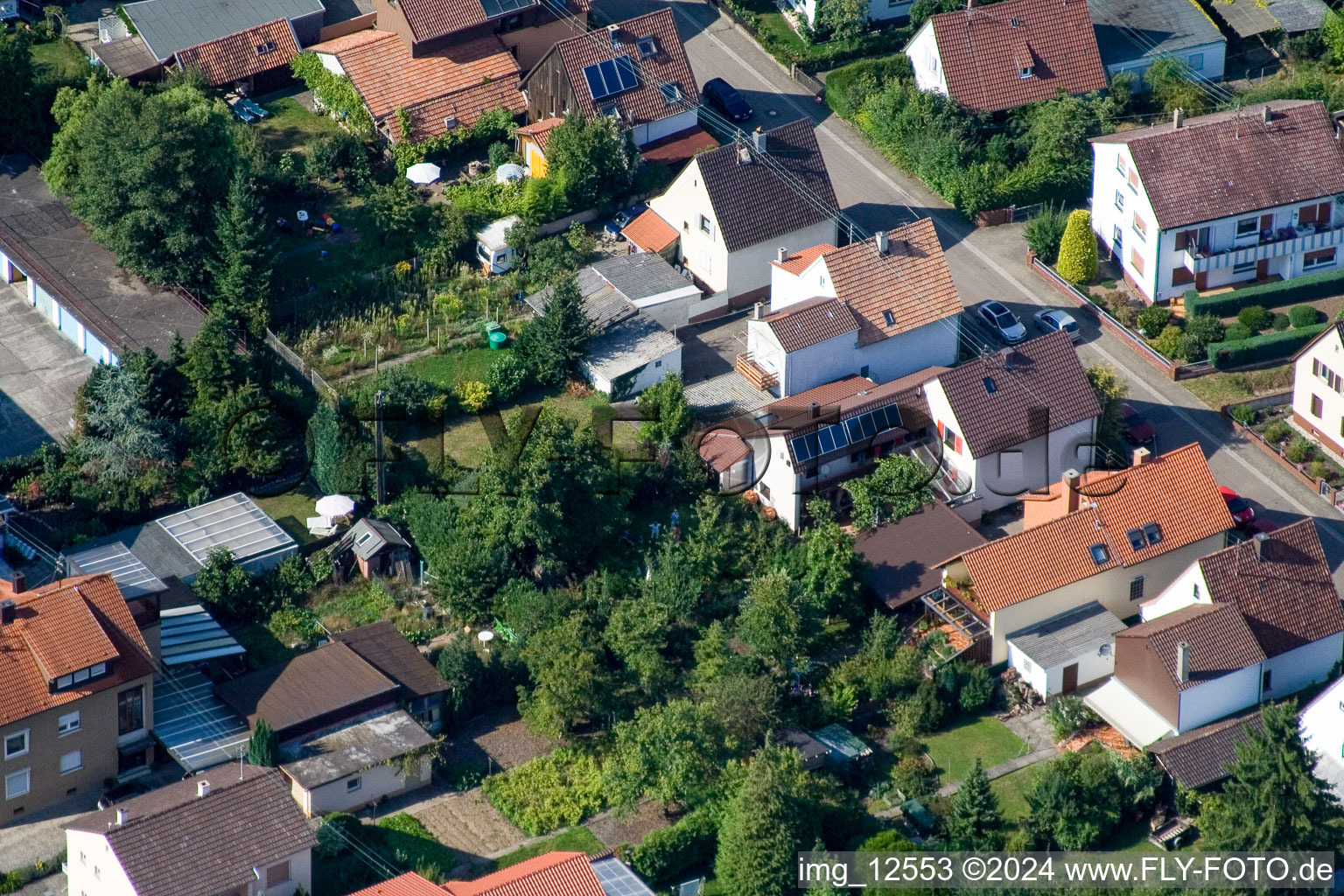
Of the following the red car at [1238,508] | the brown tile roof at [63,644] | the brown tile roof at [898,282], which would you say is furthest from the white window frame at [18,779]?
the red car at [1238,508]

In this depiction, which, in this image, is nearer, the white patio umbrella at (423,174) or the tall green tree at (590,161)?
the tall green tree at (590,161)

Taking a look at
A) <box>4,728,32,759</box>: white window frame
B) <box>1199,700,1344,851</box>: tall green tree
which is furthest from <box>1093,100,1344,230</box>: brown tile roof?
<box>4,728,32,759</box>: white window frame

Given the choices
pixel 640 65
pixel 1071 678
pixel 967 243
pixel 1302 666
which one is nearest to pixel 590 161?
pixel 640 65

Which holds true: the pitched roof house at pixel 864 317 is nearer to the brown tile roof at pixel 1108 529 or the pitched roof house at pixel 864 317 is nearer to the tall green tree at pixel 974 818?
the brown tile roof at pixel 1108 529

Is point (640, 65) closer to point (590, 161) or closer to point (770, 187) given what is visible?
point (590, 161)

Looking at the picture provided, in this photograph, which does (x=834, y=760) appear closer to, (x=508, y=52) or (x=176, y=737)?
(x=176, y=737)

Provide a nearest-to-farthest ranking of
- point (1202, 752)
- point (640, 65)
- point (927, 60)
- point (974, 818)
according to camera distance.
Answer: point (974, 818)
point (1202, 752)
point (640, 65)
point (927, 60)
